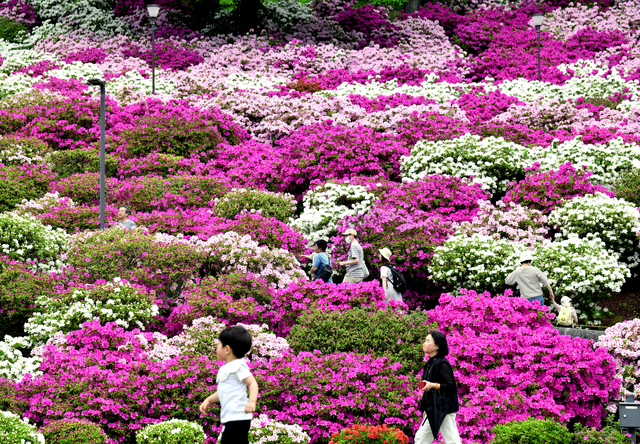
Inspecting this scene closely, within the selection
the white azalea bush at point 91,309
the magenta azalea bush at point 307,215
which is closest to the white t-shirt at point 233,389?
→ the magenta azalea bush at point 307,215

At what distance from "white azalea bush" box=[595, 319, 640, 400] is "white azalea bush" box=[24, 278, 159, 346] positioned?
6949 millimetres

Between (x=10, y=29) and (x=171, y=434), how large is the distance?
103 ft

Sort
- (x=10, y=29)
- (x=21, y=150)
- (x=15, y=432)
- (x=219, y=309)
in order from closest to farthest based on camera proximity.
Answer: (x=15, y=432), (x=219, y=309), (x=21, y=150), (x=10, y=29)

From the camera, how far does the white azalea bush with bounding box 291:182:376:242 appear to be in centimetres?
1528

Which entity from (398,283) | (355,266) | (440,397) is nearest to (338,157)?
(355,266)

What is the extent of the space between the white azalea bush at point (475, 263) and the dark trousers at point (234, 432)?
8.23m

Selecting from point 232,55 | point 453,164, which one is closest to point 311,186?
point 453,164

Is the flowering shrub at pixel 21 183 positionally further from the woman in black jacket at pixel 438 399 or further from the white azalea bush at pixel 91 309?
the woman in black jacket at pixel 438 399

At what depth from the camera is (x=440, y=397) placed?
6977mm

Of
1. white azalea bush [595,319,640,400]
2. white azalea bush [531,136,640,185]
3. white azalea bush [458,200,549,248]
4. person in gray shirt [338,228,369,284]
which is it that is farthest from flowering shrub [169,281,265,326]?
white azalea bush [531,136,640,185]

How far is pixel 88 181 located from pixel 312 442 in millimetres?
10568

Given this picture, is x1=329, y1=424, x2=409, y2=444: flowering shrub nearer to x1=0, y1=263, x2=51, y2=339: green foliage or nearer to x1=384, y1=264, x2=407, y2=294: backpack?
x1=384, y1=264, x2=407, y2=294: backpack

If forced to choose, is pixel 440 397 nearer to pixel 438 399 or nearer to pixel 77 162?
pixel 438 399

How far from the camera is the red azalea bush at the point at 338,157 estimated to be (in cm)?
1777
